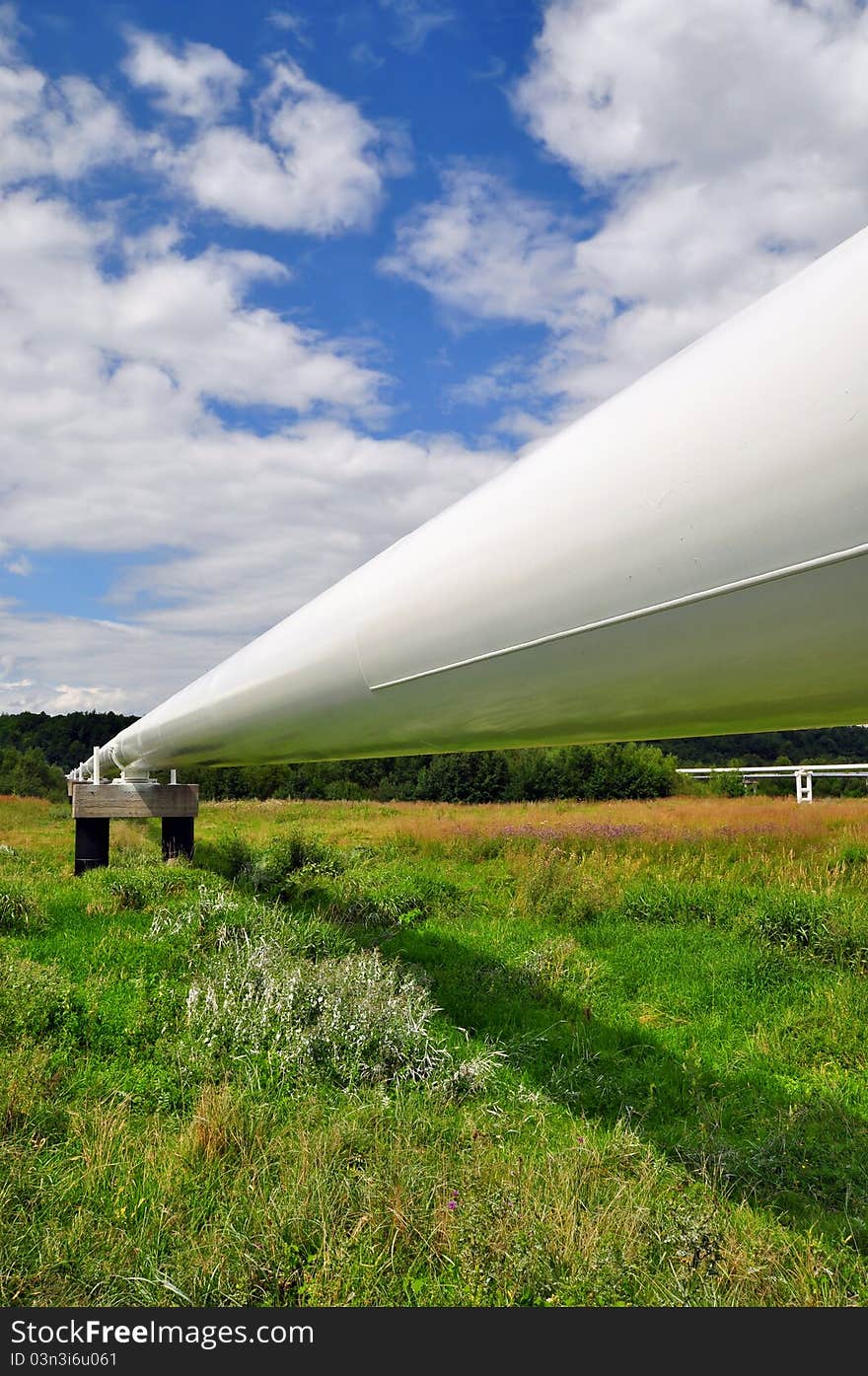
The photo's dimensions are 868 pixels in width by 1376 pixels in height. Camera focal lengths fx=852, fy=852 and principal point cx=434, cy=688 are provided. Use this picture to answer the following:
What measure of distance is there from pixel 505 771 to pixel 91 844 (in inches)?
922

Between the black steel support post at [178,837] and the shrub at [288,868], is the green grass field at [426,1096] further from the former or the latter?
the black steel support post at [178,837]

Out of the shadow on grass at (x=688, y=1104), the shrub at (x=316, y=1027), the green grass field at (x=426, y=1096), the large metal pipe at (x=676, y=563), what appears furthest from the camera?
the shrub at (x=316, y=1027)

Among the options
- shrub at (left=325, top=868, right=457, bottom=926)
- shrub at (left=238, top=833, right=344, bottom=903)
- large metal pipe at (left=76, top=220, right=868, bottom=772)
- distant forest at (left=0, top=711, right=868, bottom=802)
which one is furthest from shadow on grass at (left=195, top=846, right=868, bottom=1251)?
distant forest at (left=0, top=711, right=868, bottom=802)

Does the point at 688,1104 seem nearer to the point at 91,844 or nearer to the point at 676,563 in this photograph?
the point at 676,563

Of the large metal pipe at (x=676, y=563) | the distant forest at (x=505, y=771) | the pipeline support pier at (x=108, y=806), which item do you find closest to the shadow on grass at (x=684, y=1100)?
the large metal pipe at (x=676, y=563)

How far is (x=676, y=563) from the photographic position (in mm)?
1087

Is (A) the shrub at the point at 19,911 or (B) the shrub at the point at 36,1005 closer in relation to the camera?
(B) the shrub at the point at 36,1005

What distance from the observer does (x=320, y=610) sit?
2.14m

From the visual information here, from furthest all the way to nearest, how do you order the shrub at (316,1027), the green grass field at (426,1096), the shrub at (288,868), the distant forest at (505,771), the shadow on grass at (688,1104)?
the distant forest at (505,771) < the shrub at (288,868) < the shrub at (316,1027) < the shadow on grass at (688,1104) < the green grass field at (426,1096)

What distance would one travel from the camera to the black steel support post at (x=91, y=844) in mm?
7250

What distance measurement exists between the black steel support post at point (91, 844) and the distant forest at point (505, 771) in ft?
43.0

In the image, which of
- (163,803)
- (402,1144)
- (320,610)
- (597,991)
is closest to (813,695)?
(320,610)

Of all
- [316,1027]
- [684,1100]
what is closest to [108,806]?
[316,1027]

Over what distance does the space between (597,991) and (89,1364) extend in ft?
11.1
